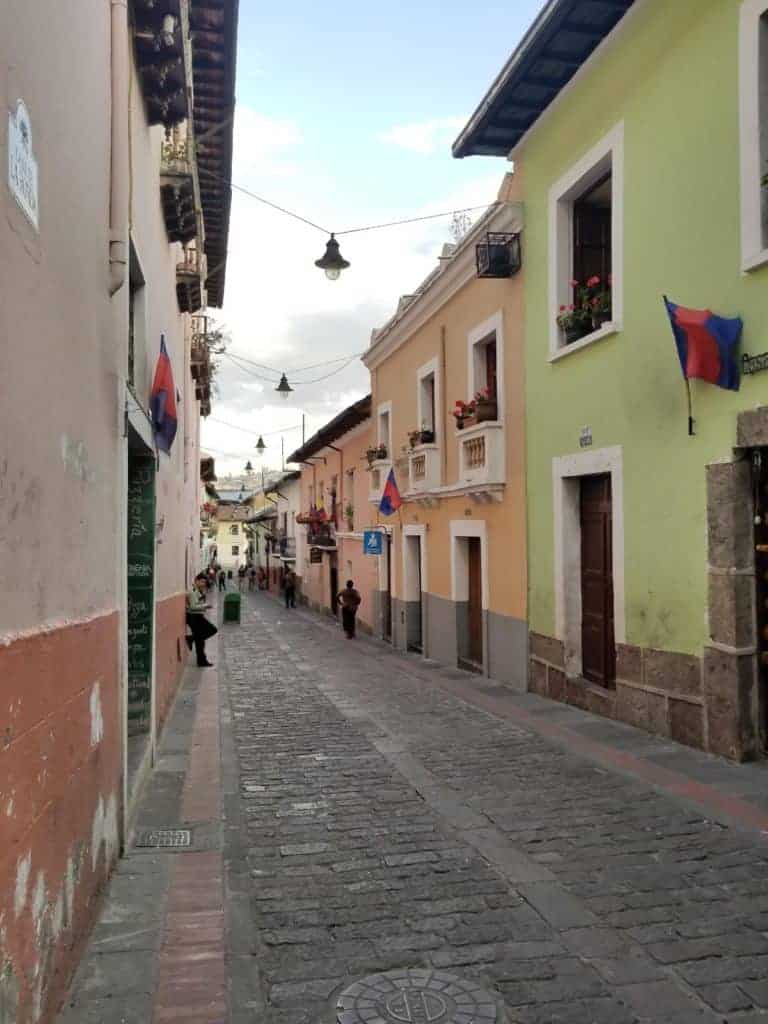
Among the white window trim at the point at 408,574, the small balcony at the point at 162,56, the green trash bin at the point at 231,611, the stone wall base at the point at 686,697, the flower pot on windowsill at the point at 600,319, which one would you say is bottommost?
the green trash bin at the point at 231,611

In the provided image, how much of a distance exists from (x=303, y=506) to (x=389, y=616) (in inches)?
584

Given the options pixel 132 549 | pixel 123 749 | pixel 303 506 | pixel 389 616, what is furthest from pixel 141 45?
pixel 303 506

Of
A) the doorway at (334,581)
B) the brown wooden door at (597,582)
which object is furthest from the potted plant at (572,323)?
the doorway at (334,581)

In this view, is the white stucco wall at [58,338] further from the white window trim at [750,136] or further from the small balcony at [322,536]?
the small balcony at [322,536]

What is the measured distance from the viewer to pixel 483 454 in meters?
12.2

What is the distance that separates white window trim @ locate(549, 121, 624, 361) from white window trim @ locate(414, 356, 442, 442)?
4800mm

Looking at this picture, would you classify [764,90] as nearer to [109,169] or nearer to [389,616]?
[109,169]

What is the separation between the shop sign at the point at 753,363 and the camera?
646cm

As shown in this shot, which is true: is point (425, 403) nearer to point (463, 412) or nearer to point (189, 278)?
point (463, 412)

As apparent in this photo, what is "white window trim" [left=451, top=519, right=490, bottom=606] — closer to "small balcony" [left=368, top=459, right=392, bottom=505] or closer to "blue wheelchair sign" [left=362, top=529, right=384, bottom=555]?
"small balcony" [left=368, top=459, right=392, bottom=505]

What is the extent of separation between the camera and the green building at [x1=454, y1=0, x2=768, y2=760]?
6.82m

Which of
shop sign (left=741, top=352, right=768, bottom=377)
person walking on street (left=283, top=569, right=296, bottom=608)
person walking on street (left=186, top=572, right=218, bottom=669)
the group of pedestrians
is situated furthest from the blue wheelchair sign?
person walking on street (left=283, top=569, right=296, bottom=608)

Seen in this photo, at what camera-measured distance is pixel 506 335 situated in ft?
38.7

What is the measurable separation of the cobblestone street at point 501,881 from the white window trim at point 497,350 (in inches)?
215
